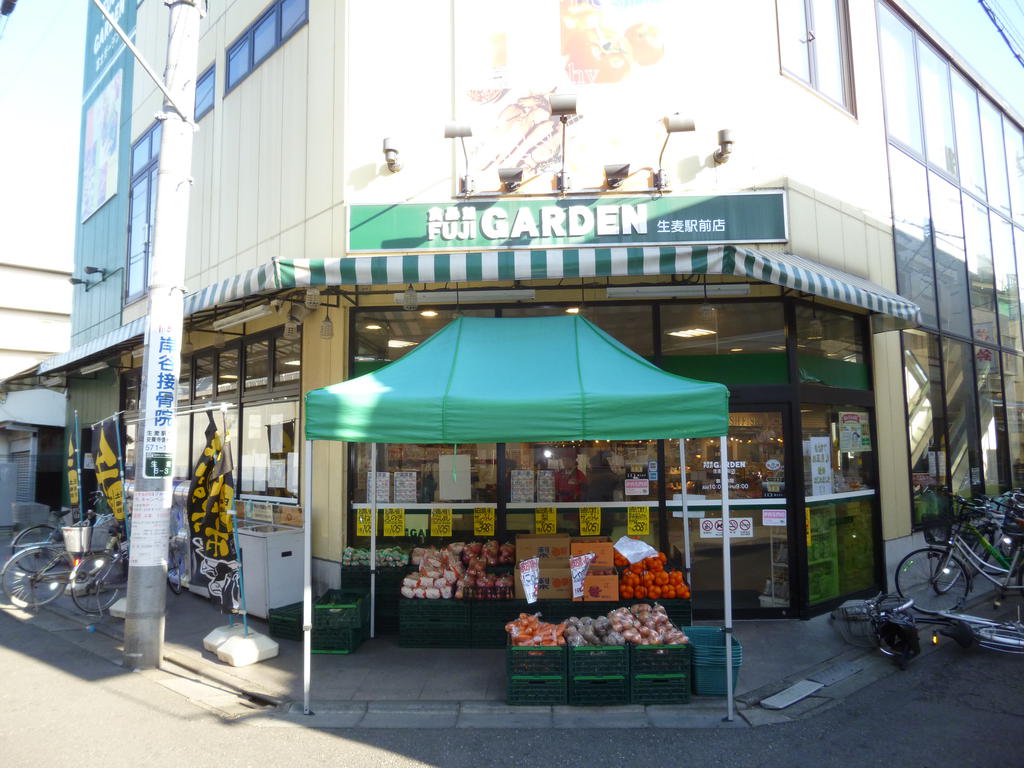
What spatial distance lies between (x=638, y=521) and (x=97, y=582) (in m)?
6.97

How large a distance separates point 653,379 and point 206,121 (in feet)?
30.8

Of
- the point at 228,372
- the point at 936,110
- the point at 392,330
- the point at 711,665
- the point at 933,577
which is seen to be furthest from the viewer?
the point at 936,110

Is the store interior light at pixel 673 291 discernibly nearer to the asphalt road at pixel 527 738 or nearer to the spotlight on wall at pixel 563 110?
the spotlight on wall at pixel 563 110

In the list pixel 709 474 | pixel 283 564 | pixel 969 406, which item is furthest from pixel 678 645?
pixel 969 406

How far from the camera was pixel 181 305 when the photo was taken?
6.93 metres

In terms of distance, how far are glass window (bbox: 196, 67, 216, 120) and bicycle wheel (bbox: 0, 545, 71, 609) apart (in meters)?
7.40

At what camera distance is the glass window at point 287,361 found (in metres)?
8.85

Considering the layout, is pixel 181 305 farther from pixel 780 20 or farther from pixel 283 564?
pixel 780 20

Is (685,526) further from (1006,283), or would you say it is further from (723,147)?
(1006,283)

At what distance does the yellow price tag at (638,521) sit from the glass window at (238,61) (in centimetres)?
868

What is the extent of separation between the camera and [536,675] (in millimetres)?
5312

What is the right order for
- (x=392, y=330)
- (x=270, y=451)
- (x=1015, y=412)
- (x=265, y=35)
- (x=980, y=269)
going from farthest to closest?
(x=1015, y=412), (x=980, y=269), (x=265, y=35), (x=270, y=451), (x=392, y=330)

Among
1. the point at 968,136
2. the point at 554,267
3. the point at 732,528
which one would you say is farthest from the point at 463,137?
the point at 968,136

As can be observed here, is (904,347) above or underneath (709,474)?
above
